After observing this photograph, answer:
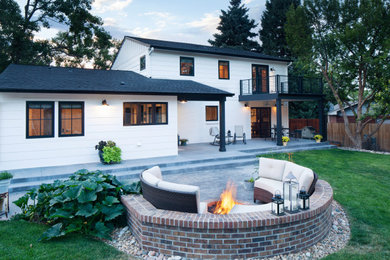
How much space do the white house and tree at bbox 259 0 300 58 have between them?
52.4 ft

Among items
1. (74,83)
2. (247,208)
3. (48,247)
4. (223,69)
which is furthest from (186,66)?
(48,247)

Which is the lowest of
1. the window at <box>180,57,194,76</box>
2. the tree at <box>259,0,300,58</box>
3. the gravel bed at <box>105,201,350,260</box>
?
the gravel bed at <box>105,201,350,260</box>

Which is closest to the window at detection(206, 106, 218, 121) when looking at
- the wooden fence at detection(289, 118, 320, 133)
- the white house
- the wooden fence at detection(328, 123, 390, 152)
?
the white house

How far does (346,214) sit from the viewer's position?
498 cm

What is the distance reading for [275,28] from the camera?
29.7 metres

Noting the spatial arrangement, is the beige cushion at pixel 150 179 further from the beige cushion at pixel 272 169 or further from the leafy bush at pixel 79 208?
the beige cushion at pixel 272 169

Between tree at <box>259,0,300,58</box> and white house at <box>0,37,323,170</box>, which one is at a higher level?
tree at <box>259,0,300,58</box>

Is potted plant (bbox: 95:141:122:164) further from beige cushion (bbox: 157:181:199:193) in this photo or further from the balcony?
the balcony

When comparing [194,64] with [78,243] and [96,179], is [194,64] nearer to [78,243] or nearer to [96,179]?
[96,179]

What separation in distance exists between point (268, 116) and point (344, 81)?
491 centimetres

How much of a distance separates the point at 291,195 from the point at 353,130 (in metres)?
13.6

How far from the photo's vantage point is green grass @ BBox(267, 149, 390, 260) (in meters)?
3.69

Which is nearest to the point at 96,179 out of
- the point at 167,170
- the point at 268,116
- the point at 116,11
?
the point at 167,170

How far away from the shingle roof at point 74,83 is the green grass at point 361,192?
5222 mm
